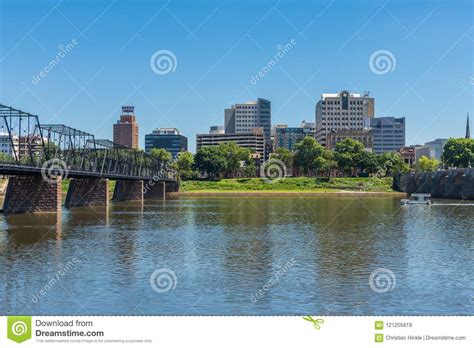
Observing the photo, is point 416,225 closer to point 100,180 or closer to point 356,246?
point 356,246

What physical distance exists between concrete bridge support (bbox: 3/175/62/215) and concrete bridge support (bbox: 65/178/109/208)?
26.0 m

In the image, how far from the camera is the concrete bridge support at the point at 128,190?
165675 mm

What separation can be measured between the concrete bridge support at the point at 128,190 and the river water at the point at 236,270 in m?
91.7

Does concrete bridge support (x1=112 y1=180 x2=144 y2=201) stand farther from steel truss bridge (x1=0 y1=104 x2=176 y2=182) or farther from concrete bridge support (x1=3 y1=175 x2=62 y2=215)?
concrete bridge support (x1=3 y1=175 x2=62 y2=215)

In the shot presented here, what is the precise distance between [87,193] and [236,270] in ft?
304

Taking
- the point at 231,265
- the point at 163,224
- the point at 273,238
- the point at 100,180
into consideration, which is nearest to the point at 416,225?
the point at 273,238

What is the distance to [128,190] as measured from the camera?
169 meters

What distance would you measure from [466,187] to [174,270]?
145452mm

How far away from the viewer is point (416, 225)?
79375mm

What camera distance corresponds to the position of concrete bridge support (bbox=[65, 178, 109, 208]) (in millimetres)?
125850
